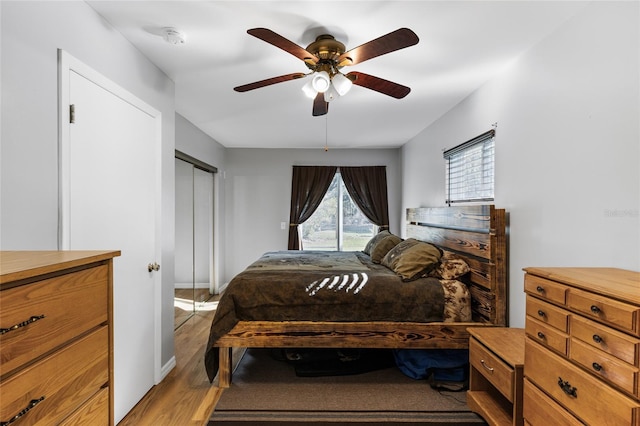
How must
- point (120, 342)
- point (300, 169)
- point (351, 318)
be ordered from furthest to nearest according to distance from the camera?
point (300, 169)
point (351, 318)
point (120, 342)

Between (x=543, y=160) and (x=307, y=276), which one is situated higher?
(x=543, y=160)

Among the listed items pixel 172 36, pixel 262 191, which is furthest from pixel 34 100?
pixel 262 191

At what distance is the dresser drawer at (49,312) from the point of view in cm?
77

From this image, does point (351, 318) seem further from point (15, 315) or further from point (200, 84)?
point (200, 84)

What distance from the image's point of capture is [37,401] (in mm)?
860

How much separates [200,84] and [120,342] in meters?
2.10

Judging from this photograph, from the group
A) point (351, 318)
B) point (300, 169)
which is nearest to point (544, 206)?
point (351, 318)

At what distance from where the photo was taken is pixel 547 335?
1.40 metres

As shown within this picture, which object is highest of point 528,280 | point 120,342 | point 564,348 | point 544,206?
point 544,206

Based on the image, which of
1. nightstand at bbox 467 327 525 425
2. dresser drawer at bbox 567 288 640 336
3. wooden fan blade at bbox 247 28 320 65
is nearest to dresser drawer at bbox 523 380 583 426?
nightstand at bbox 467 327 525 425

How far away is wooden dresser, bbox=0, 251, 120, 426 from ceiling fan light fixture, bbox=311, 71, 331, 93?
4.66 feet

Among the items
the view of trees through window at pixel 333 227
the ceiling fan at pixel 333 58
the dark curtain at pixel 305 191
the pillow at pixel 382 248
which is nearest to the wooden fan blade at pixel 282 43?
the ceiling fan at pixel 333 58

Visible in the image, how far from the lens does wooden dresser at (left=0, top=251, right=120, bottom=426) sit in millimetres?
780

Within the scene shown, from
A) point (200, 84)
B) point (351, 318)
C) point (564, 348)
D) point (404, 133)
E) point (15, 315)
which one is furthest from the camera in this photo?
point (404, 133)
